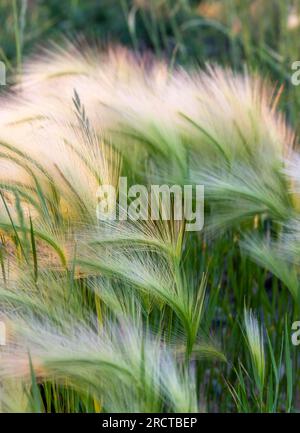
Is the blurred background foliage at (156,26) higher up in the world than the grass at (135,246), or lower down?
higher up

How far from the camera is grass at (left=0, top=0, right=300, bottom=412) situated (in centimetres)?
117

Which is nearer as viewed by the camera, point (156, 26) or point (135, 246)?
point (135, 246)

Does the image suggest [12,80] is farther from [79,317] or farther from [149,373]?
[149,373]

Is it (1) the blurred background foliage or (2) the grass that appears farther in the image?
(1) the blurred background foliage

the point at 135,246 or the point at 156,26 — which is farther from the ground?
the point at 156,26

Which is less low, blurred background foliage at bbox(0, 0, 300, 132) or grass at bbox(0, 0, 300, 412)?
blurred background foliage at bbox(0, 0, 300, 132)

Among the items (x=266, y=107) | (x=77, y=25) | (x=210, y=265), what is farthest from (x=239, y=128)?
(x=77, y=25)

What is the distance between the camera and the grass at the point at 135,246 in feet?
3.84

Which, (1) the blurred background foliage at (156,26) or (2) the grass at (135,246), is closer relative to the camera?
(2) the grass at (135,246)

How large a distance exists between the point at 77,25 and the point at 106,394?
3.18 m

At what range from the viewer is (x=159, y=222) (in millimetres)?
1381

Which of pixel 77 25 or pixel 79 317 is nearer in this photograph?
pixel 79 317

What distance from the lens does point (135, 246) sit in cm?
134
